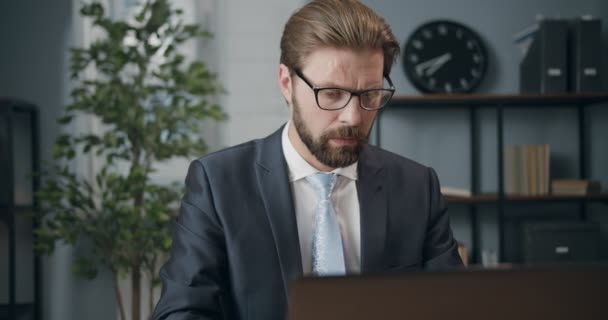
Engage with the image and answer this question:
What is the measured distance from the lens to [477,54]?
325cm

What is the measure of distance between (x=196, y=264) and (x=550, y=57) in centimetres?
239

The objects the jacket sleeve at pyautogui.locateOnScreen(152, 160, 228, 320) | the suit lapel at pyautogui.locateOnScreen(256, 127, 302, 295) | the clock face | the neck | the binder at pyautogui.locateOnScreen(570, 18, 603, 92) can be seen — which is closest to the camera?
the jacket sleeve at pyautogui.locateOnScreen(152, 160, 228, 320)

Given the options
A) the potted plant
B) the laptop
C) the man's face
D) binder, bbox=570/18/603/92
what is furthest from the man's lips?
binder, bbox=570/18/603/92

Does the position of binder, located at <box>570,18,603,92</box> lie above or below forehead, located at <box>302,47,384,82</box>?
above

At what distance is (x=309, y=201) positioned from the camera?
1.36 m

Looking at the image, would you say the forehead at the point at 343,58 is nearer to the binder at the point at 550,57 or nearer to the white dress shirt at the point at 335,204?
the white dress shirt at the point at 335,204

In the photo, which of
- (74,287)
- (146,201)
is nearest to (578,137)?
(146,201)

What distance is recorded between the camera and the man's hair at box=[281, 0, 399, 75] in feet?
4.04

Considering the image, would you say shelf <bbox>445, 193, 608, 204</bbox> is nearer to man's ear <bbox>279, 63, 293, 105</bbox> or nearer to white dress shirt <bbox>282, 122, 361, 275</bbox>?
white dress shirt <bbox>282, 122, 361, 275</bbox>

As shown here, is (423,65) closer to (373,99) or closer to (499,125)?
(499,125)

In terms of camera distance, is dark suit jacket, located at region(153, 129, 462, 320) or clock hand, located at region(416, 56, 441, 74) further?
clock hand, located at region(416, 56, 441, 74)

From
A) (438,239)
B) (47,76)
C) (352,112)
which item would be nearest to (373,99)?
(352,112)

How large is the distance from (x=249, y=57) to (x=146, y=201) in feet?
3.43

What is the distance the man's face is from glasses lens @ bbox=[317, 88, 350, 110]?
0.01 metres
